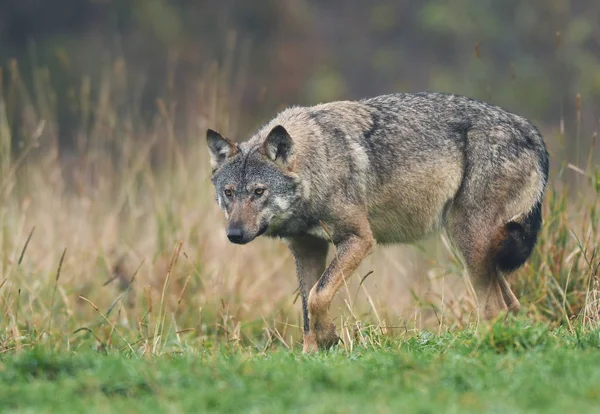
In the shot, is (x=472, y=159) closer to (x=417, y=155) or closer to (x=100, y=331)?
(x=417, y=155)

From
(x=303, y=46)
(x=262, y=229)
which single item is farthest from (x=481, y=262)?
(x=303, y=46)

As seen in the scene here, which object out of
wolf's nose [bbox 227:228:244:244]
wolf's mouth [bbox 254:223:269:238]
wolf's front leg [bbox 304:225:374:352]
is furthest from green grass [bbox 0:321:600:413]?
wolf's mouth [bbox 254:223:269:238]

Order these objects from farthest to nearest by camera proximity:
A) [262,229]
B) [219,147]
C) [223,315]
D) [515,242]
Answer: [223,315], [219,147], [515,242], [262,229]

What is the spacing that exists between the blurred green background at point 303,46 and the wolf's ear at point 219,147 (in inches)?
584

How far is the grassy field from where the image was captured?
4715 millimetres

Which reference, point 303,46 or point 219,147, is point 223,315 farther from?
point 303,46

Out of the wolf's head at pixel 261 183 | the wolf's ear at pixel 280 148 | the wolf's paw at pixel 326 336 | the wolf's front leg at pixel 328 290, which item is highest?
the wolf's ear at pixel 280 148

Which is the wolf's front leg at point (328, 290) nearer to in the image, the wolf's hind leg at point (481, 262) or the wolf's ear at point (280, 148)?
the wolf's ear at point (280, 148)

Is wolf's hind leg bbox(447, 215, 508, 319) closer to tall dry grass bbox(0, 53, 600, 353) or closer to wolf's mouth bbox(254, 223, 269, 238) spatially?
tall dry grass bbox(0, 53, 600, 353)

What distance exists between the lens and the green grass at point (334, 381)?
446 cm

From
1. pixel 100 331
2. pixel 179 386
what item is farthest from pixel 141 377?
pixel 100 331

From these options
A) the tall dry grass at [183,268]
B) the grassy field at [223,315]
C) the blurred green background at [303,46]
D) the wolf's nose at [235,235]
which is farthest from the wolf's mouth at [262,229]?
the blurred green background at [303,46]

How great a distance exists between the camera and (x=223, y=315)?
7961 mm

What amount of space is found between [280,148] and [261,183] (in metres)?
0.30
